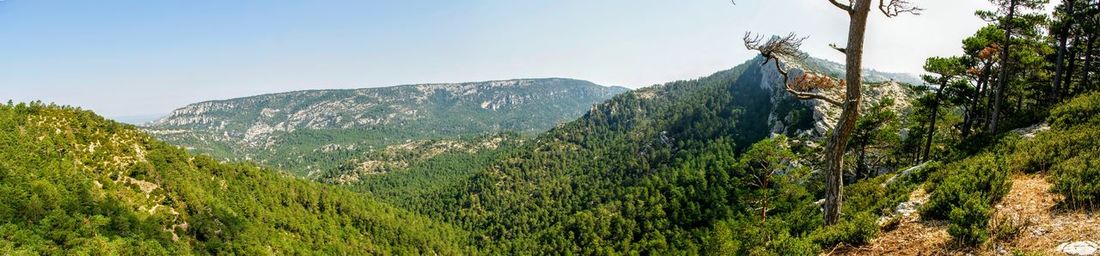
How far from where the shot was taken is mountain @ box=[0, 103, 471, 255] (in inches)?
2107

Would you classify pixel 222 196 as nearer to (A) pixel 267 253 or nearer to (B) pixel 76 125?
(A) pixel 267 253

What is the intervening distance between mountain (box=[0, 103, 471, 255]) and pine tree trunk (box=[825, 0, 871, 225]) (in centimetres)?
7095

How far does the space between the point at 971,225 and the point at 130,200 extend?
90719 mm

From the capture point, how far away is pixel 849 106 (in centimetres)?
1030

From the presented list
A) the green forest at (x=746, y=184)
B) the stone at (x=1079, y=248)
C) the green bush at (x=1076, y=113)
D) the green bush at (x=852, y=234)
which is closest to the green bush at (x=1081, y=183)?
the green forest at (x=746, y=184)

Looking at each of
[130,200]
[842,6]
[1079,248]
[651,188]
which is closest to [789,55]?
[842,6]

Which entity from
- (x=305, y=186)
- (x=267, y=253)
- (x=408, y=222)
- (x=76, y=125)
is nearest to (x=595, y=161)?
(x=408, y=222)

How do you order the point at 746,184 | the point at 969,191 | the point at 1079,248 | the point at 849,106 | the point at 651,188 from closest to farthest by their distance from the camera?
the point at 1079,248 < the point at 849,106 < the point at 969,191 < the point at 746,184 < the point at 651,188

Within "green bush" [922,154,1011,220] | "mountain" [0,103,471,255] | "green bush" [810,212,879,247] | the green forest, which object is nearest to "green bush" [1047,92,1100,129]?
the green forest

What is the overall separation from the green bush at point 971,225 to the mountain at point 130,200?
239ft

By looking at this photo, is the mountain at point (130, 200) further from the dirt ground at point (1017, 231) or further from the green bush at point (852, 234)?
the dirt ground at point (1017, 231)

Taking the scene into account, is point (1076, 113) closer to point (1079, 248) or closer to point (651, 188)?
point (1079, 248)

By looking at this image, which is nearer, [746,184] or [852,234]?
[852,234]

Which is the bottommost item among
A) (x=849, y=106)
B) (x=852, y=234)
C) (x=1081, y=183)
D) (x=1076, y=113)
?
(x=852, y=234)
